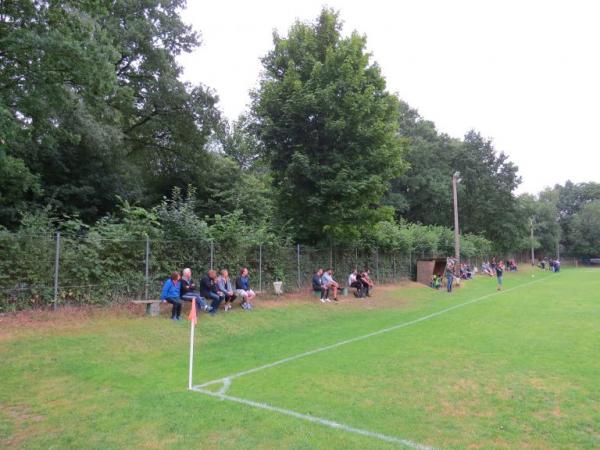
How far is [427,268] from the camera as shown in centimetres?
3117

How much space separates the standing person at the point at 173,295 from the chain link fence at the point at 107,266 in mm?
1471

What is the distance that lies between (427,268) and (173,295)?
2178 cm

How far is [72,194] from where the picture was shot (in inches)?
1041

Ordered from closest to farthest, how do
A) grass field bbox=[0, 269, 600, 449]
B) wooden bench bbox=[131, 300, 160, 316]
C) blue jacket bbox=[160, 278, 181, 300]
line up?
grass field bbox=[0, 269, 600, 449] < blue jacket bbox=[160, 278, 181, 300] < wooden bench bbox=[131, 300, 160, 316]

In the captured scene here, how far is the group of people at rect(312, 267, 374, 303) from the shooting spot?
19.8 m

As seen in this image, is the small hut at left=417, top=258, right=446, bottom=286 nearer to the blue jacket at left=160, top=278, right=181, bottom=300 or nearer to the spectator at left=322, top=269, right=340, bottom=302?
the spectator at left=322, top=269, right=340, bottom=302

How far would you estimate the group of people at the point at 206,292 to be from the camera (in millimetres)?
13180

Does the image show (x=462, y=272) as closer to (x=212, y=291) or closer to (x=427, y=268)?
(x=427, y=268)

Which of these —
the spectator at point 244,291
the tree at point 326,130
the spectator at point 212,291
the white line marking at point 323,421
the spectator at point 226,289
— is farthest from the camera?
the tree at point 326,130

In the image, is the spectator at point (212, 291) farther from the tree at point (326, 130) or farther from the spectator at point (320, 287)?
the tree at point (326, 130)

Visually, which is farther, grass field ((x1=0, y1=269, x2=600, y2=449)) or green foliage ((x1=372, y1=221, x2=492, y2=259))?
green foliage ((x1=372, y1=221, x2=492, y2=259))

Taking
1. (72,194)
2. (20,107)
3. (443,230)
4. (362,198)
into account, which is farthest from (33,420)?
(443,230)

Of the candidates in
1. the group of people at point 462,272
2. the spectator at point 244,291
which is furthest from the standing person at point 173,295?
the group of people at point 462,272

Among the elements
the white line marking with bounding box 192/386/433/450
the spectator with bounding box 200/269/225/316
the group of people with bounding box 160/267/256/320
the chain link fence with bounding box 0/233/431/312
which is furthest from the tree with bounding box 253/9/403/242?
the white line marking with bounding box 192/386/433/450
